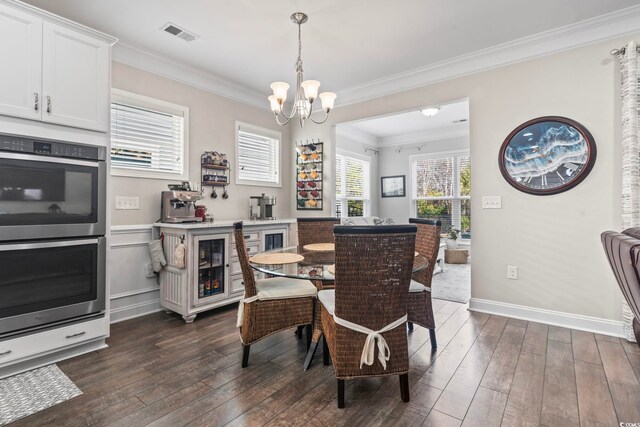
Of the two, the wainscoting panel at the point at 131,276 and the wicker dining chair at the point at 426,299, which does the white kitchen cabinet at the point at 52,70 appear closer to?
the wainscoting panel at the point at 131,276

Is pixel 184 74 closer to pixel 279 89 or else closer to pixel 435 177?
pixel 279 89

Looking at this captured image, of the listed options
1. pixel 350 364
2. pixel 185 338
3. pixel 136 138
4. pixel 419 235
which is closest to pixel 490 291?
pixel 419 235

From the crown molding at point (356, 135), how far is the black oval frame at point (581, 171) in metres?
3.36

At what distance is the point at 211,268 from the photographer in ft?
10.7

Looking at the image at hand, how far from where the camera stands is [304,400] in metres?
1.80

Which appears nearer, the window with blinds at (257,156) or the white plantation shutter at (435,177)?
the window with blinds at (257,156)

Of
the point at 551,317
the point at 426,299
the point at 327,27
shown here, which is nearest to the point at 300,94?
the point at 327,27

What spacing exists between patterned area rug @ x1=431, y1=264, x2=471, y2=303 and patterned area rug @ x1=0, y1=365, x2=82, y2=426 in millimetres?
3590

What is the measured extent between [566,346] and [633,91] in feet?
6.91

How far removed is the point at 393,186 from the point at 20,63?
6.50 metres

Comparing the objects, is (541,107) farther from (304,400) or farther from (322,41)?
(304,400)

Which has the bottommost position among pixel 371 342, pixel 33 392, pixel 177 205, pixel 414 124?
pixel 33 392

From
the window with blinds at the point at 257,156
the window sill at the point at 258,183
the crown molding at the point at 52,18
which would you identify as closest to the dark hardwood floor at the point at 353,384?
the window sill at the point at 258,183

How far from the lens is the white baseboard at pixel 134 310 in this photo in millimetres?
3080
